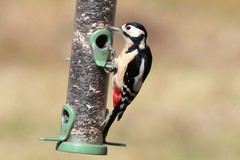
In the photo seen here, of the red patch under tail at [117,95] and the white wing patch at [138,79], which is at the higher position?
the white wing patch at [138,79]

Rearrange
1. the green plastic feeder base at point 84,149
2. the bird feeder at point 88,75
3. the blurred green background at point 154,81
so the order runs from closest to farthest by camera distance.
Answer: the green plastic feeder base at point 84,149 < the bird feeder at point 88,75 < the blurred green background at point 154,81

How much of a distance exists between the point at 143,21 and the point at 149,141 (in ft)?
19.2

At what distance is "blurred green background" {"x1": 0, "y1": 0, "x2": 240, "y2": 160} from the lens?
53.9 feet

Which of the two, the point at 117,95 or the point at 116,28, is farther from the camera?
the point at 117,95

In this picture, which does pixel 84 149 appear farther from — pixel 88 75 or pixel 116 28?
pixel 116 28

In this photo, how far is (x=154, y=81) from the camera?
64.2ft

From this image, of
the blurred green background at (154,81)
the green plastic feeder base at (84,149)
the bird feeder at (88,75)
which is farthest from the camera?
the blurred green background at (154,81)

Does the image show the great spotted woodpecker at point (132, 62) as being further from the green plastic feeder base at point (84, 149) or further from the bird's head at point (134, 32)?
the green plastic feeder base at point (84, 149)

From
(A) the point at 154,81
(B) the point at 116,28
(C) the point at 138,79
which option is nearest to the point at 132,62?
(C) the point at 138,79

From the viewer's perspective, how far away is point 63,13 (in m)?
22.3

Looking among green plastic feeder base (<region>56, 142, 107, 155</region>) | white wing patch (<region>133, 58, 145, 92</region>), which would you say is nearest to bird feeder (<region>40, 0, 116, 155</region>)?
green plastic feeder base (<region>56, 142, 107, 155</region>)

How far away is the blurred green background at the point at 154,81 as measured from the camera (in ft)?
53.9

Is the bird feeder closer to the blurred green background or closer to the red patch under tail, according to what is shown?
the red patch under tail

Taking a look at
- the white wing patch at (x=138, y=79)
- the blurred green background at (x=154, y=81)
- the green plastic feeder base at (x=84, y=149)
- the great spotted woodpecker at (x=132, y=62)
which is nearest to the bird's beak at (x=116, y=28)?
the great spotted woodpecker at (x=132, y=62)
